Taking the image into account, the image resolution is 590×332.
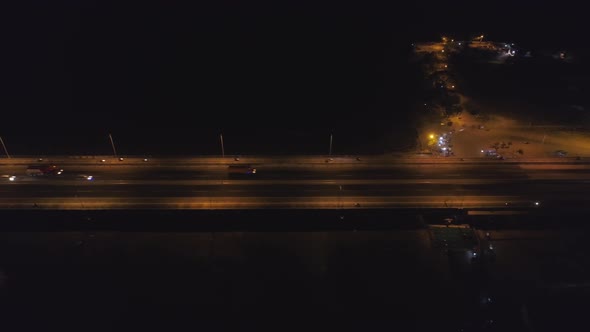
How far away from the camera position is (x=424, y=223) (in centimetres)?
4566

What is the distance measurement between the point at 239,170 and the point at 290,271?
19.2 m

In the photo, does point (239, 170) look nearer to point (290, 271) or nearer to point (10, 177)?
point (290, 271)

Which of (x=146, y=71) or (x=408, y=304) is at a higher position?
(x=146, y=71)

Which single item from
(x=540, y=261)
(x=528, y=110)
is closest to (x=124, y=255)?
(x=540, y=261)

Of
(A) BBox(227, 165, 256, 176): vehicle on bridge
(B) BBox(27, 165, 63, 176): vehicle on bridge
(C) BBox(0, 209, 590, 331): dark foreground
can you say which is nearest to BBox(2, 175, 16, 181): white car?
(B) BBox(27, 165, 63, 176): vehicle on bridge

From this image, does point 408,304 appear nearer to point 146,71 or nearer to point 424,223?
point 424,223

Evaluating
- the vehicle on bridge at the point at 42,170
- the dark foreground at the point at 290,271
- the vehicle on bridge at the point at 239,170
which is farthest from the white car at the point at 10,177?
the vehicle on bridge at the point at 239,170

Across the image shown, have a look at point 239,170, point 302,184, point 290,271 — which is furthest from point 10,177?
point 290,271

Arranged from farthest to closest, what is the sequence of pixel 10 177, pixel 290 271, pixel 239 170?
pixel 239 170 < pixel 10 177 < pixel 290 271

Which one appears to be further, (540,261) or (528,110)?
(528,110)

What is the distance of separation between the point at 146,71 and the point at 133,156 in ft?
103

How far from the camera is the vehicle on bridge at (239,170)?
2138 inches

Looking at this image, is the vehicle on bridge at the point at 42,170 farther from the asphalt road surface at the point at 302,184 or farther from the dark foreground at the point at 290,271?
the dark foreground at the point at 290,271

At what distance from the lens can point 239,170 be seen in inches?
2146
